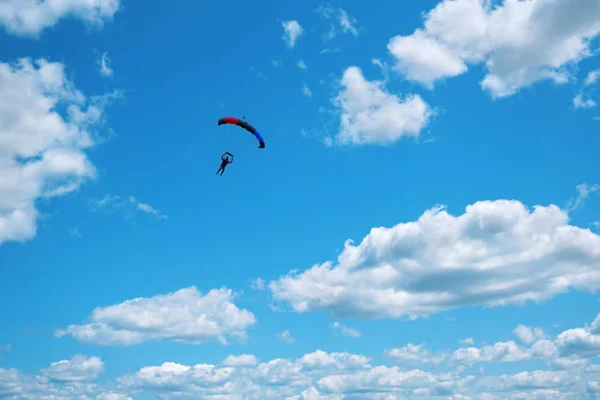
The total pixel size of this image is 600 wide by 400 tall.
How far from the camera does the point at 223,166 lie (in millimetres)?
109625

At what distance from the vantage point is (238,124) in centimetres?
11062

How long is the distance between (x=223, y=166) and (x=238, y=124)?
32.7 feet

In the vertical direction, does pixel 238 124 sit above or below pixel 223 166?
above

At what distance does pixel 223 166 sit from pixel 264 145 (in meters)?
10.4

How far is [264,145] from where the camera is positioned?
112312 millimetres

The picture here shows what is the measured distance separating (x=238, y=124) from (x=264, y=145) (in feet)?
24.3
